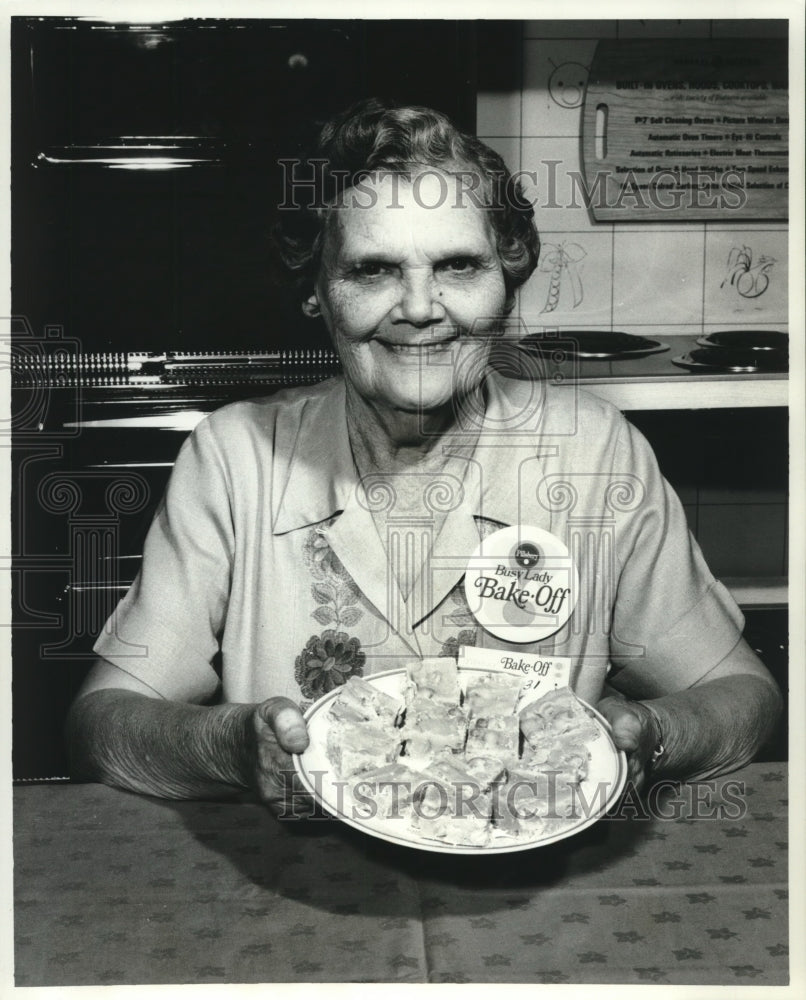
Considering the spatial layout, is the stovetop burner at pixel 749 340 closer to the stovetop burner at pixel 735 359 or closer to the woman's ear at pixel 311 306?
the stovetop burner at pixel 735 359

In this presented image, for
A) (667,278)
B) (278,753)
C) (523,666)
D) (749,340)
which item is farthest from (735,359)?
(278,753)

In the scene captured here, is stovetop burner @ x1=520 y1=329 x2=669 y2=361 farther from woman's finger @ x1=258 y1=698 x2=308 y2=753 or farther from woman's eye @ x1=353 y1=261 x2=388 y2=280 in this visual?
woman's finger @ x1=258 y1=698 x2=308 y2=753

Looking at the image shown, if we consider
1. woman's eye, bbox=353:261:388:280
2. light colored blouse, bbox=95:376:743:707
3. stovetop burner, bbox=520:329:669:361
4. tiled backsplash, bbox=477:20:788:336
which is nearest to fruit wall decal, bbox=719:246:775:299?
tiled backsplash, bbox=477:20:788:336

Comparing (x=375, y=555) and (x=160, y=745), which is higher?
(x=375, y=555)

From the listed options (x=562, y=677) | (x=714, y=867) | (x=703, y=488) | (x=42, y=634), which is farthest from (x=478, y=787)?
(x=42, y=634)

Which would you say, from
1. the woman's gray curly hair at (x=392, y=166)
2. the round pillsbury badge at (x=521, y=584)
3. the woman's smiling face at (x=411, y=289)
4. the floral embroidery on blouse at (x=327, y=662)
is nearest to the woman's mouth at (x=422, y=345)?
the woman's smiling face at (x=411, y=289)

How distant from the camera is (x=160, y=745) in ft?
4.54

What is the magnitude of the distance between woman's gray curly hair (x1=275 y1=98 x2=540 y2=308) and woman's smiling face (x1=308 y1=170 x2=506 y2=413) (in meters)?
0.02

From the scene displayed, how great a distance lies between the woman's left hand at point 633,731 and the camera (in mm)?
1315

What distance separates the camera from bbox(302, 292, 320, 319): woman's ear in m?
1.40

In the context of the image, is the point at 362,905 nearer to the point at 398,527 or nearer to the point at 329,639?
the point at 329,639

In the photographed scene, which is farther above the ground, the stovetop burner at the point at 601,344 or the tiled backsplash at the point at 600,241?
the tiled backsplash at the point at 600,241

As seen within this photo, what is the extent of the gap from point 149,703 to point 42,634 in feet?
0.57

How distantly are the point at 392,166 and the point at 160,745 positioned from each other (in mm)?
780
